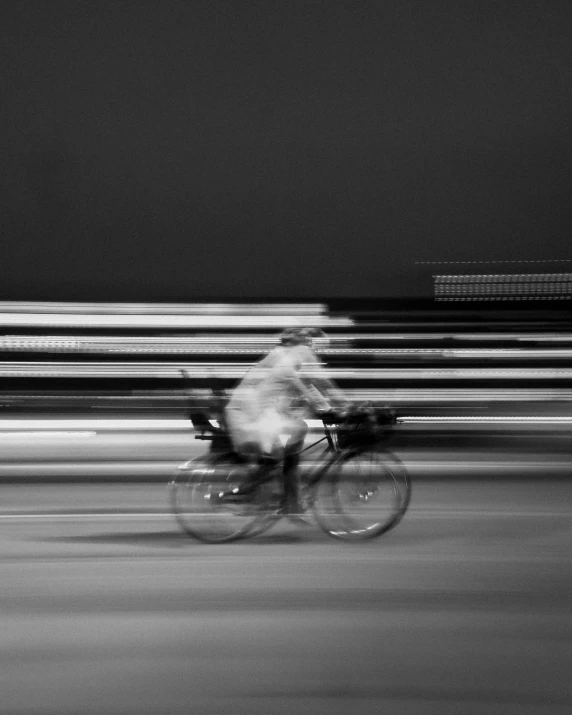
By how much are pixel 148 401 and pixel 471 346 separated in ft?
21.7

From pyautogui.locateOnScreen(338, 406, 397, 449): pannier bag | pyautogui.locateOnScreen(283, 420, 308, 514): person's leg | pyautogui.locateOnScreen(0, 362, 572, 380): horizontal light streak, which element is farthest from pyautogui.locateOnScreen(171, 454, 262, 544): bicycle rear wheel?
pyautogui.locateOnScreen(0, 362, 572, 380): horizontal light streak

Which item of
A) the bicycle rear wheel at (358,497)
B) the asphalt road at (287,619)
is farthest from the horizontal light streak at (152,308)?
the bicycle rear wheel at (358,497)

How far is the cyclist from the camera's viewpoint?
7.59m

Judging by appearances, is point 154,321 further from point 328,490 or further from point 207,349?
point 328,490

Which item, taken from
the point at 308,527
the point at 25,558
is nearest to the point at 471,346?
the point at 308,527

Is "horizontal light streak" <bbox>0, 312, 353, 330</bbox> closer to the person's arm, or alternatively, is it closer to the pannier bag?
the person's arm

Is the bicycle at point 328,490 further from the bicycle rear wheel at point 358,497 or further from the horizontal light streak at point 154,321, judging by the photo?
the horizontal light streak at point 154,321

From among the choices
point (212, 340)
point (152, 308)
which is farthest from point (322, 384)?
point (152, 308)

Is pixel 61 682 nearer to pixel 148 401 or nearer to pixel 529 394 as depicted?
pixel 148 401

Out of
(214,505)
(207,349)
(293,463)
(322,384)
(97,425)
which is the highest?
(207,349)

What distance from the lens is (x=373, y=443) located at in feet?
25.0

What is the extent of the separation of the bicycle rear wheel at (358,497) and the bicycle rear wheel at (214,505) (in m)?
0.55

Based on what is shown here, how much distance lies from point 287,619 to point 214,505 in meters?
2.54

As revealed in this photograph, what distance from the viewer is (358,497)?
760cm
